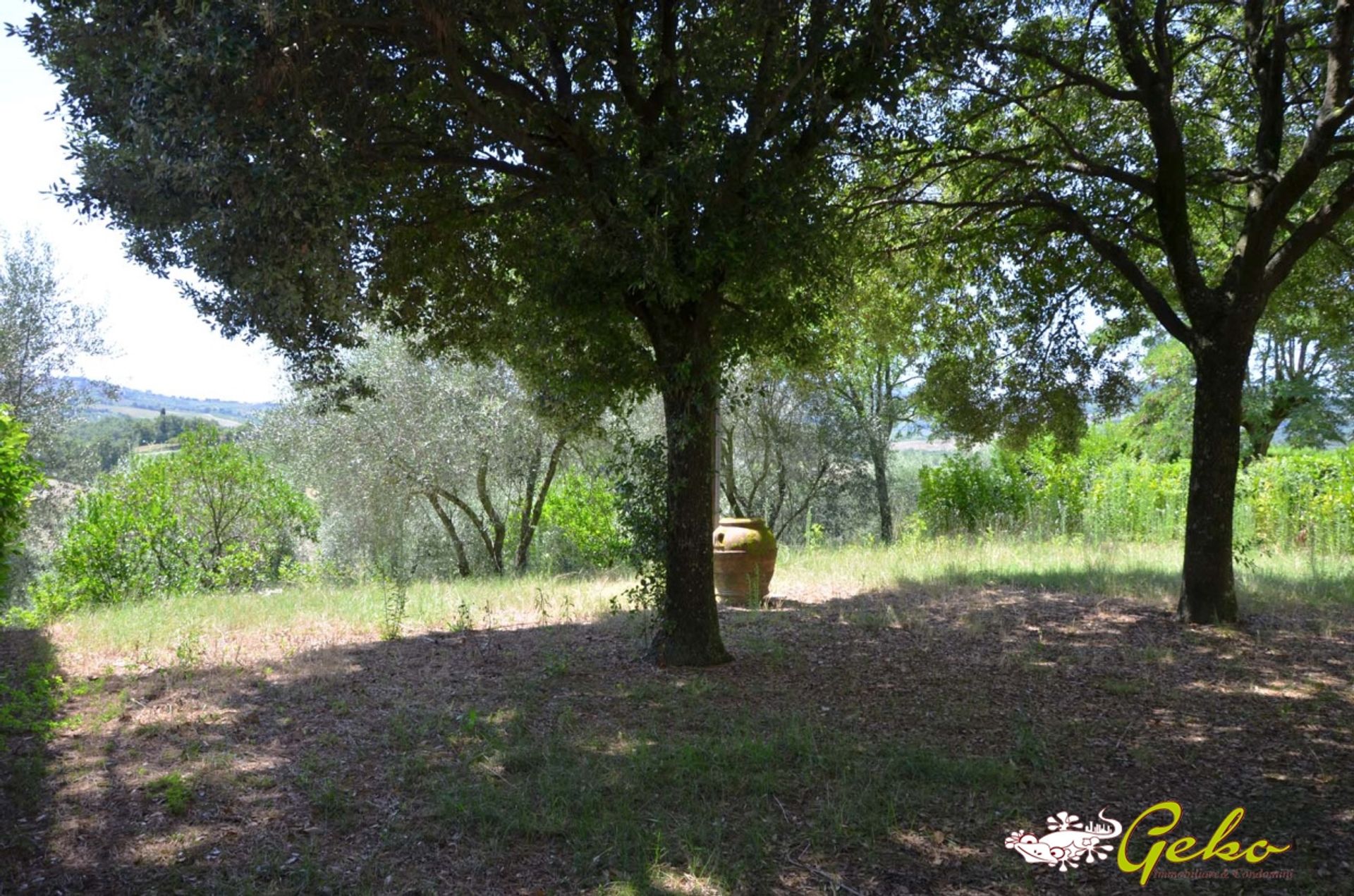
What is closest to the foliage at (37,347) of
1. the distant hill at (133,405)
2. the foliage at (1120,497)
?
the distant hill at (133,405)

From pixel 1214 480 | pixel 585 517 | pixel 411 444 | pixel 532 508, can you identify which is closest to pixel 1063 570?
pixel 1214 480

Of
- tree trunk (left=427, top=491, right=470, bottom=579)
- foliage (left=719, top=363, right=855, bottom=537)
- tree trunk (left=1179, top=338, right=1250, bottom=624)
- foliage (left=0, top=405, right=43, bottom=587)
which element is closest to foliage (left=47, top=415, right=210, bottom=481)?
tree trunk (left=427, top=491, right=470, bottom=579)

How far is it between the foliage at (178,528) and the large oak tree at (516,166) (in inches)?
311

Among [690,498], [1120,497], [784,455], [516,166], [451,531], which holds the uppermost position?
[516,166]

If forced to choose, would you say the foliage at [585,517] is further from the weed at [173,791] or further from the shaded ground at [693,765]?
the weed at [173,791]

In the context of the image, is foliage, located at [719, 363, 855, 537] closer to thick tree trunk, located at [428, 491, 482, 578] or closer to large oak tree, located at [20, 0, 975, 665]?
thick tree trunk, located at [428, 491, 482, 578]

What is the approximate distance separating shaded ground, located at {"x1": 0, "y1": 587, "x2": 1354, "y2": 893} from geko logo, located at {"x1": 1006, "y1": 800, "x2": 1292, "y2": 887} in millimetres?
75

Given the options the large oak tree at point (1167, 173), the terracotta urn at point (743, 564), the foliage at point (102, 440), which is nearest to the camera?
the large oak tree at point (1167, 173)

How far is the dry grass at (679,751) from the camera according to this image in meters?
4.00

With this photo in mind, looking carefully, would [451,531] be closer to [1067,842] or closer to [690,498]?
[690,498]

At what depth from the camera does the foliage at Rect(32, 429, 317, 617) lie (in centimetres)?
1316

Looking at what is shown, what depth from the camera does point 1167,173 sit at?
8.44m

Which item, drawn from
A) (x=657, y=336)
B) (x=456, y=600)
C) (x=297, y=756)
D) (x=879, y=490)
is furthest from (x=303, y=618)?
(x=879, y=490)

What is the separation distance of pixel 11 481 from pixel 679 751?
19.6 ft
